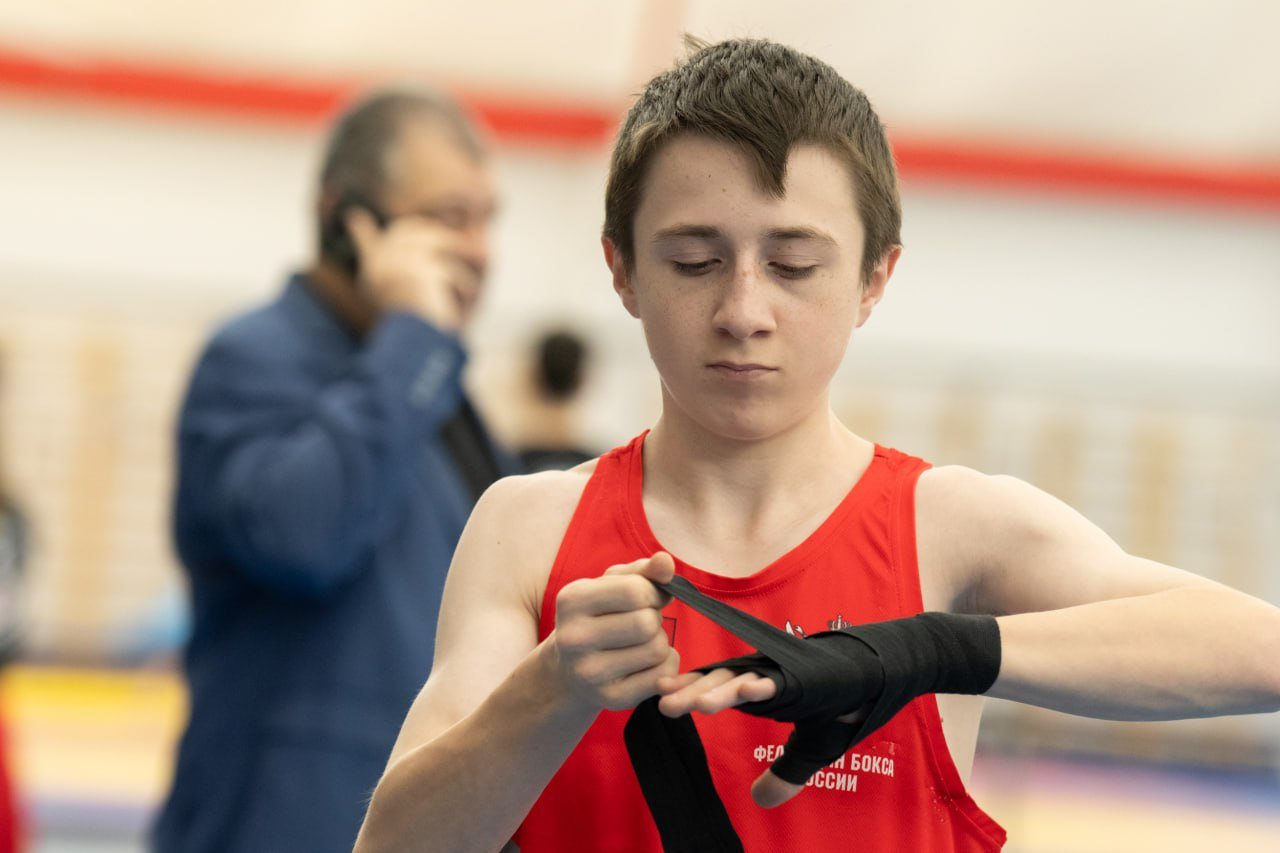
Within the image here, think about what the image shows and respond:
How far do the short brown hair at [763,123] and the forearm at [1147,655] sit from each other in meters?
0.32

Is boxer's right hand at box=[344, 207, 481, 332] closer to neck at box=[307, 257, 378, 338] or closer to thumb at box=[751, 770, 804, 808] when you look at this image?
neck at box=[307, 257, 378, 338]

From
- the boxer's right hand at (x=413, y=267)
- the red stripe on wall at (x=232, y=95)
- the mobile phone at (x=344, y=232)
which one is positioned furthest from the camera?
the red stripe on wall at (x=232, y=95)

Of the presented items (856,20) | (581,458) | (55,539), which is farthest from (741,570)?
(55,539)

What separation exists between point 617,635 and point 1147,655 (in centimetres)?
38

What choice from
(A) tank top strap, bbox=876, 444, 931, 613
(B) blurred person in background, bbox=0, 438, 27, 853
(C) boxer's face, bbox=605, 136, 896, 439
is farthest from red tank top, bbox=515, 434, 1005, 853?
(B) blurred person in background, bbox=0, 438, 27, 853

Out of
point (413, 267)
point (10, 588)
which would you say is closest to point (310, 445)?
point (413, 267)

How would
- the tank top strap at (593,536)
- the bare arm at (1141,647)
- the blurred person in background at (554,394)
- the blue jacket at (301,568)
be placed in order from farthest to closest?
the blurred person in background at (554,394), the blue jacket at (301,568), the tank top strap at (593,536), the bare arm at (1141,647)

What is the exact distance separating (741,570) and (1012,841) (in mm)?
5366

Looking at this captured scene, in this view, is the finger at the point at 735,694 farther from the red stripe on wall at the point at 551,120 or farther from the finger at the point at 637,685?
the red stripe on wall at the point at 551,120

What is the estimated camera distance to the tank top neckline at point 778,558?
118 cm

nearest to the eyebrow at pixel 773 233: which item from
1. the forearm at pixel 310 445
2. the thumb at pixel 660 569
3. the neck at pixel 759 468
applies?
the neck at pixel 759 468

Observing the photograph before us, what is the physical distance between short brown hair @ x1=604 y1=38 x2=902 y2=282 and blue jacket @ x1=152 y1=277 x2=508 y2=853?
37.7 inches

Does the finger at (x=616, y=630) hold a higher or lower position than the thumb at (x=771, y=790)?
higher

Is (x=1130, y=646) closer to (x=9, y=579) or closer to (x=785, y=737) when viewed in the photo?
(x=785, y=737)
